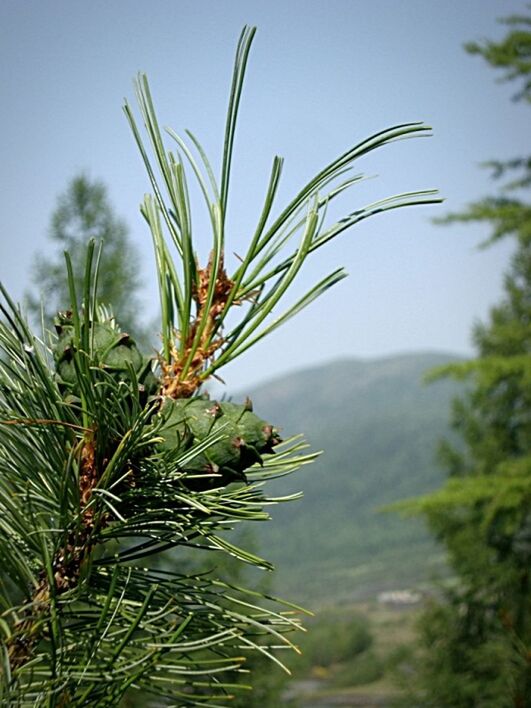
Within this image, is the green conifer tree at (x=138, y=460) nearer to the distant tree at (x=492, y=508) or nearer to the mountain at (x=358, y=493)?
the distant tree at (x=492, y=508)

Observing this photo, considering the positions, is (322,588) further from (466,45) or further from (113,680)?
(113,680)

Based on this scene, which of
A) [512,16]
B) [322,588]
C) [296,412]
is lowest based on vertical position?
[322,588]

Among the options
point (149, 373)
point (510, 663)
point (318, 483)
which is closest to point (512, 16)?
point (510, 663)

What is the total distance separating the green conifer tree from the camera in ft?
2.40

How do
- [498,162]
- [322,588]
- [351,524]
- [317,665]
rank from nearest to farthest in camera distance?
[498,162] < [317,665] < [322,588] < [351,524]

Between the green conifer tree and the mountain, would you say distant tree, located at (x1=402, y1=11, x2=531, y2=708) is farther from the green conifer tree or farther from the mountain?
the mountain

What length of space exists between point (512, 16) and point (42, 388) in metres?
9.49

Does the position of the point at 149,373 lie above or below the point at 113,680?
above

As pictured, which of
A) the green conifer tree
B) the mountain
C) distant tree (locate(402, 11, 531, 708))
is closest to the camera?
the green conifer tree

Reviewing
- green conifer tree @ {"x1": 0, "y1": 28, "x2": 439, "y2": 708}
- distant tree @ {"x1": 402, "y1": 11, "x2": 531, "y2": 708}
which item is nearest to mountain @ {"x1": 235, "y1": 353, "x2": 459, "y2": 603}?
distant tree @ {"x1": 402, "y1": 11, "x2": 531, "y2": 708}

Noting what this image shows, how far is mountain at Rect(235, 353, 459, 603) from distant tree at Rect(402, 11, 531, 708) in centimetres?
A: 6147

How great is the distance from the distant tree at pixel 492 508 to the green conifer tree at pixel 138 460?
6477 millimetres

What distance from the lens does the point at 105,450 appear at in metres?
0.82

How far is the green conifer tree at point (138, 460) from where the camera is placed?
28.9 inches
